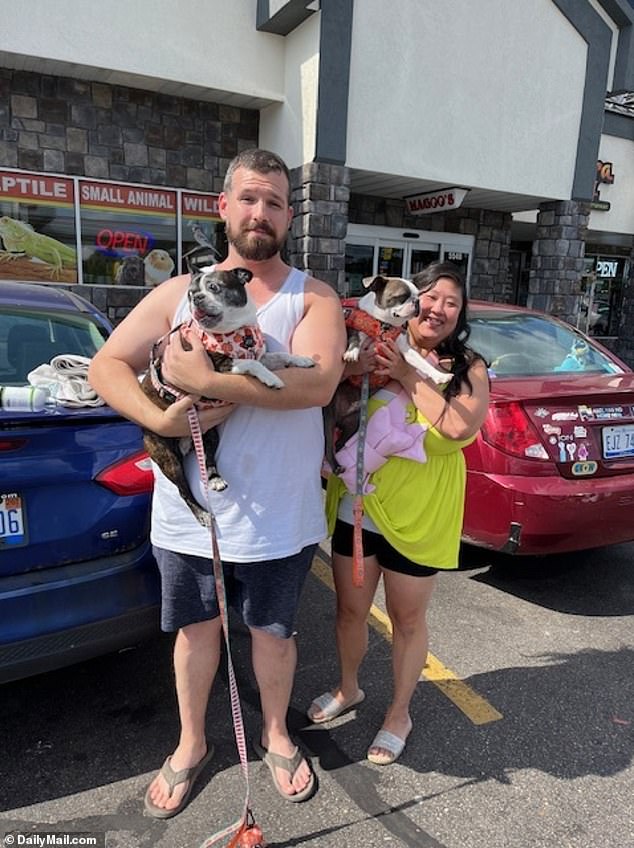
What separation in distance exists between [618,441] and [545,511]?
638mm

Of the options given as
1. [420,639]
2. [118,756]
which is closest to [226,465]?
[420,639]

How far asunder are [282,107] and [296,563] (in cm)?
840

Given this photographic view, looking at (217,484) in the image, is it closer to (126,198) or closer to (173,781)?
(173,781)

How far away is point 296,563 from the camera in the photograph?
2088 mm

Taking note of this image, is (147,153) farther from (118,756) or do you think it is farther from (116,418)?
(118,756)

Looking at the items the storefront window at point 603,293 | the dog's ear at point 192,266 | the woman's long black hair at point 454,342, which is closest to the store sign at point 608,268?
the storefront window at point 603,293

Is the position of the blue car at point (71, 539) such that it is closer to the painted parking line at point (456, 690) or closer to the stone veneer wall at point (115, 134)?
the painted parking line at point (456, 690)

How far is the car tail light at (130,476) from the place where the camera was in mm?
2268

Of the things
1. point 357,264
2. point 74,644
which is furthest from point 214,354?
point 357,264

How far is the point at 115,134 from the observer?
28.8ft

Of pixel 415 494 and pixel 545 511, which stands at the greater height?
pixel 415 494

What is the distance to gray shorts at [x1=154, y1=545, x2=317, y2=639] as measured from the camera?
6.72ft

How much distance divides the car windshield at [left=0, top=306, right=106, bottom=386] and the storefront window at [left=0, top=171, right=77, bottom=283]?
6.21 metres

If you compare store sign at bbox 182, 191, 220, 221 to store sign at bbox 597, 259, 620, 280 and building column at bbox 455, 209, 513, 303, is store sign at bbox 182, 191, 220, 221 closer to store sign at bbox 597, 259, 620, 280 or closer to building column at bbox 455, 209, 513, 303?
building column at bbox 455, 209, 513, 303
